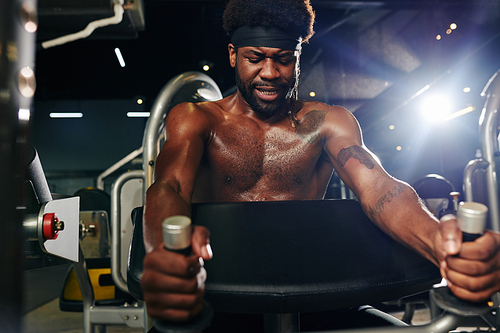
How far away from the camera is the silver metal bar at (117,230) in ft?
5.14

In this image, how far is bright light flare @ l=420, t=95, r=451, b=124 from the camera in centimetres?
500

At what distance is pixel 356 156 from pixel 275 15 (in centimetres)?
47

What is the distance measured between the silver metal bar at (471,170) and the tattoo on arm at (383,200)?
1290mm

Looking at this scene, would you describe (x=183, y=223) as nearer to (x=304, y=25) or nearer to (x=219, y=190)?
(x=219, y=190)

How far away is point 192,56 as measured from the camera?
→ 211 inches

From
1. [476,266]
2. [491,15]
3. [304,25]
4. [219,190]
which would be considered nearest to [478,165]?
[304,25]

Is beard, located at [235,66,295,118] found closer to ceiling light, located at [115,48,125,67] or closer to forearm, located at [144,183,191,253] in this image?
forearm, located at [144,183,191,253]

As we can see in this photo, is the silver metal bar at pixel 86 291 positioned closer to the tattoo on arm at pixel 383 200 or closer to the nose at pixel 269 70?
the nose at pixel 269 70

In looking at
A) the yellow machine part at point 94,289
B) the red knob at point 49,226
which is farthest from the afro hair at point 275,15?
the yellow machine part at point 94,289

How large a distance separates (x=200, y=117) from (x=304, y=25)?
42 centimetres

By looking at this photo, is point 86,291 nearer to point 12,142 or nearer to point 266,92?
point 266,92

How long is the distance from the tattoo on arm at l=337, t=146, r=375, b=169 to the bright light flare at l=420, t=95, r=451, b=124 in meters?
4.59

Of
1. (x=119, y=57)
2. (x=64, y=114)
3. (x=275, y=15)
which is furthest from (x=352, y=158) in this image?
(x=64, y=114)

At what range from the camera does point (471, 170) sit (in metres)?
1.83
